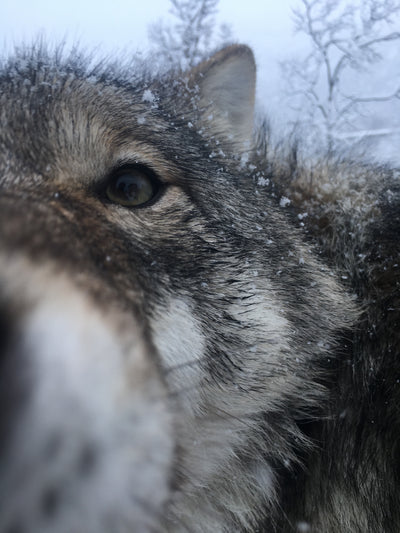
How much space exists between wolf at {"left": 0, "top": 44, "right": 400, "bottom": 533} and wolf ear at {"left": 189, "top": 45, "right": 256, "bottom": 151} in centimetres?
13

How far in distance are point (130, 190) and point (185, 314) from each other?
61 cm

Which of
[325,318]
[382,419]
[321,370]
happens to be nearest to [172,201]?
[325,318]

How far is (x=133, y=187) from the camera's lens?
1.89 metres

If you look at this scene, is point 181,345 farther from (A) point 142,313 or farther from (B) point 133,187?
(B) point 133,187

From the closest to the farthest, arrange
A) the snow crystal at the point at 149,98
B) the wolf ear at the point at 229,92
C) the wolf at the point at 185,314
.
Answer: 1. the wolf at the point at 185,314
2. the snow crystal at the point at 149,98
3. the wolf ear at the point at 229,92

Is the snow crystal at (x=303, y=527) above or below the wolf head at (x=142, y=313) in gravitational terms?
below

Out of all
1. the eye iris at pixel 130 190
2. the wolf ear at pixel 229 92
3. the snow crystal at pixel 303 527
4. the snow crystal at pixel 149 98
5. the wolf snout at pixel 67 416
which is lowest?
the snow crystal at pixel 303 527

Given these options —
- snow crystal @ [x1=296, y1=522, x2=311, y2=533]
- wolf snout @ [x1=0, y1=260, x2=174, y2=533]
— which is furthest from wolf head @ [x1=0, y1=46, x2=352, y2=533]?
snow crystal @ [x1=296, y1=522, x2=311, y2=533]

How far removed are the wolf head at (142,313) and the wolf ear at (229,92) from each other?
0.05 meters

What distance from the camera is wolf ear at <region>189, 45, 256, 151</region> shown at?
8.87ft

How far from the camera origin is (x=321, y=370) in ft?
6.60

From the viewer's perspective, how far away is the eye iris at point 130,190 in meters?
1.86

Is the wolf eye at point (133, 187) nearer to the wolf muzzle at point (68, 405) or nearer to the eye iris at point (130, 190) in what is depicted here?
the eye iris at point (130, 190)

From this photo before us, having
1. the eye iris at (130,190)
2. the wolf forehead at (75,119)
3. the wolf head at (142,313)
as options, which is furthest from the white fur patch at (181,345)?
the wolf forehead at (75,119)
